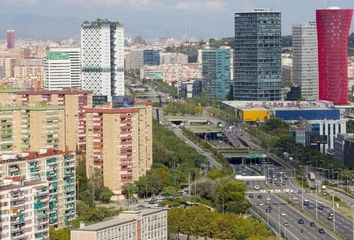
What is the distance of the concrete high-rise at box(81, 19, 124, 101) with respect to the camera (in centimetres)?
4909

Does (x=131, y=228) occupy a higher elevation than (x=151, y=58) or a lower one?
lower

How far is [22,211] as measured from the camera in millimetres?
18922

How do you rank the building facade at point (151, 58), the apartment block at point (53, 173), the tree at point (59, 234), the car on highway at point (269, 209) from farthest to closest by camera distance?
the building facade at point (151, 58) < the car on highway at point (269, 209) < the apartment block at point (53, 173) < the tree at point (59, 234)

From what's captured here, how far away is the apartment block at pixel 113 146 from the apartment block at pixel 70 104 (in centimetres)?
149

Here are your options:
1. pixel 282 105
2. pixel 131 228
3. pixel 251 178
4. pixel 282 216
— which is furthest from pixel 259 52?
pixel 131 228

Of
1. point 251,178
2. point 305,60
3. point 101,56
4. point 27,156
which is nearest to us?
point 27,156

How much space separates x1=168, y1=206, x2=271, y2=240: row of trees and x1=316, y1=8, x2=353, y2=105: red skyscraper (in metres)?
26.6

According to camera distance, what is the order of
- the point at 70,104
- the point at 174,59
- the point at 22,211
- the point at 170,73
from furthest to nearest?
the point at 174,59 → the point at 170,73 → the point at 70,104 → the point at 22,211

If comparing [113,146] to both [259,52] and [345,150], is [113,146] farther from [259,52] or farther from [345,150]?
[259,52]

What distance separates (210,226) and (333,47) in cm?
2759

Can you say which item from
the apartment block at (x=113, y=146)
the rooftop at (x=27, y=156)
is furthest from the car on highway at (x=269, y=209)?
the rooftop at (x=27, y=156)

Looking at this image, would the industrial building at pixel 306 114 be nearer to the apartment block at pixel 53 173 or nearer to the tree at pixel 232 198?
the tree at pixel 232 198

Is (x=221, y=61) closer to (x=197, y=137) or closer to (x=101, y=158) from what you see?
(x=197, y=137)

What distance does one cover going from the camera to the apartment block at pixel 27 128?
2977cm
